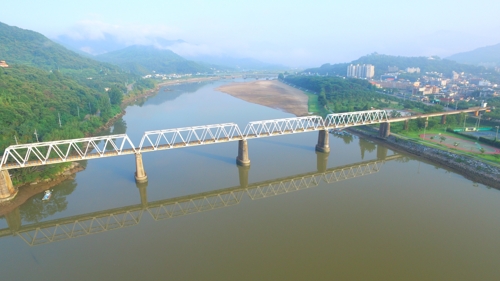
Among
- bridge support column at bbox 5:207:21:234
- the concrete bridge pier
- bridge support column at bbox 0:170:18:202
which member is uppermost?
bridge support column at bbox 0:170:18:202

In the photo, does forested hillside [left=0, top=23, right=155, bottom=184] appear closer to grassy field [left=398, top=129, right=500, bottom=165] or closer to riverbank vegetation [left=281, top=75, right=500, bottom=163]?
grassy field [left=398, top=129, right=500, bottom=165]

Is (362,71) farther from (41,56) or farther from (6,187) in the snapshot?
(6,187)

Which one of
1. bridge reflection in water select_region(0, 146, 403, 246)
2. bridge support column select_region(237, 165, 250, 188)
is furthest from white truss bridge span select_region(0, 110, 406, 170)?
bridge reflection in water select_region(0, 146, 403, 246)

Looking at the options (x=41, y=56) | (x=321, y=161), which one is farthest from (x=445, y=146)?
(x=41, y=56)

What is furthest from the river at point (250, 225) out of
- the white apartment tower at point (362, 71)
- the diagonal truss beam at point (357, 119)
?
the white apartment tower at point (362, 71)

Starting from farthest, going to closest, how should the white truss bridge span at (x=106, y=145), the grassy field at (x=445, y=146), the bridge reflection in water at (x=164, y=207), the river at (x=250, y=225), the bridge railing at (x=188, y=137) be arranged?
the grassy field at (x=445, y=146) → the bridge railing at (x=188, y=137) → the white truss bridge span at (x=106, y=145) → the bridge reflection in water at (x=164, y=207) → the river at (x=250, y=225)

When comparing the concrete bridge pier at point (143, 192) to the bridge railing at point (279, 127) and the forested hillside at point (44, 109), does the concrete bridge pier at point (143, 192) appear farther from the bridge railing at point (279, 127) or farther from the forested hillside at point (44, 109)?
the forested hillside at point (44, 109)

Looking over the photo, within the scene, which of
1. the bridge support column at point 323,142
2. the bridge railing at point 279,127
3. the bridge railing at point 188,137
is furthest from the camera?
the bridge support column at point 323,142
